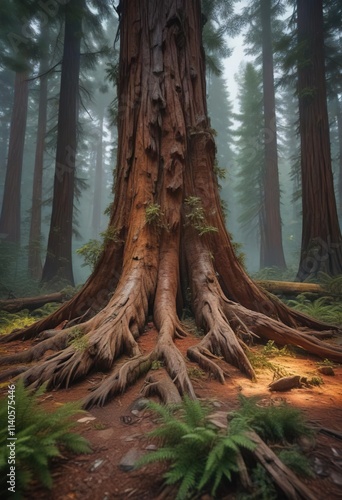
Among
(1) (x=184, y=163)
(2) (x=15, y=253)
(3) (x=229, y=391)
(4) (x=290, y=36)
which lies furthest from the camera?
(2) (x=15, y=253)

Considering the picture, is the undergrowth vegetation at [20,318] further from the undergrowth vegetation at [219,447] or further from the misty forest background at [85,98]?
the undergrowth vegetation at [219,447]

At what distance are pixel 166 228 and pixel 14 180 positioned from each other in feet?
54.9

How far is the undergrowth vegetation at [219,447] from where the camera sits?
1.25 m

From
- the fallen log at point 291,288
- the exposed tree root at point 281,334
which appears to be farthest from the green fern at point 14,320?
the fallen log at point 291,288

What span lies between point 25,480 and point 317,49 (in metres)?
12.9

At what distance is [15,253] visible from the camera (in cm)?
1442

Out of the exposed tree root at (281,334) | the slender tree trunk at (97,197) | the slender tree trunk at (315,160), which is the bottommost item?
the exposed tree root at (281,334)

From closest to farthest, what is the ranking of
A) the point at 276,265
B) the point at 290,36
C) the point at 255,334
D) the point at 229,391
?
the point at 229,391 → the point at 255,334 → the point at 290,36 → the point at 276,265

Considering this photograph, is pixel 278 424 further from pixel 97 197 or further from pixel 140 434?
pixel 97 197

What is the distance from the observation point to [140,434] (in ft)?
5.86

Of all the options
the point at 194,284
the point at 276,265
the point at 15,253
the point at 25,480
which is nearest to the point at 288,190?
the point at 276,265

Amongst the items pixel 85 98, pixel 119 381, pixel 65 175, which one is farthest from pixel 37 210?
pixel 119 381

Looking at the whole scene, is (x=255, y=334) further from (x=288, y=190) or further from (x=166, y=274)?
(x=288, y=190)

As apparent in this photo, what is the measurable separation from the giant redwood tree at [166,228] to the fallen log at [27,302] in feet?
8.78
